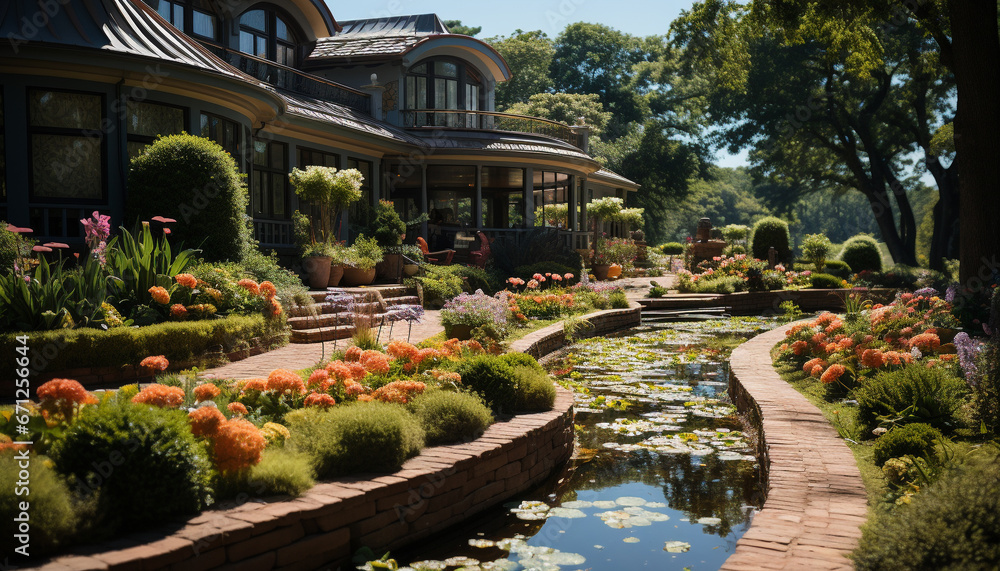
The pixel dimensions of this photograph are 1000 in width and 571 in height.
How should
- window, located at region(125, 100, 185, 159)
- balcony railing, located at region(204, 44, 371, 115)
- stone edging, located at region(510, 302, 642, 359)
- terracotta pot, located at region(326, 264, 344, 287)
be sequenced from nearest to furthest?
stone edging, located at region(510, 302, 642, 359) < window, located at region(125, 100, 185, 159) < terracotta pot, located at region(326, 264, 344, 287) < balcony railing, located at region(204, 44, 371, 115)

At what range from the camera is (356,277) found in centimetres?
1330

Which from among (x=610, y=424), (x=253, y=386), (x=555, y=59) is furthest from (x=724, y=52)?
(x=555, y=59)

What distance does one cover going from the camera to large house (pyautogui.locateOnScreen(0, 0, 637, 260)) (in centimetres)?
956

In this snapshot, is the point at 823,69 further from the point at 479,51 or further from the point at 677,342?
the point at 677,342

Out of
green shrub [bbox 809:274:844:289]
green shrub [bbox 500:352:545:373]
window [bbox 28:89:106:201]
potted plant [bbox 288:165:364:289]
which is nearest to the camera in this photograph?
green shrub [bbox 500:352:545:373]

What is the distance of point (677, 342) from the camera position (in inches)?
498

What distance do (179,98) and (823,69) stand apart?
27442 mm

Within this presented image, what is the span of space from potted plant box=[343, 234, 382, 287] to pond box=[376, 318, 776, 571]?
560 cm

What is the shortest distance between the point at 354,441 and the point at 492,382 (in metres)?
1.88

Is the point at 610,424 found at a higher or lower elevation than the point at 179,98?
lower

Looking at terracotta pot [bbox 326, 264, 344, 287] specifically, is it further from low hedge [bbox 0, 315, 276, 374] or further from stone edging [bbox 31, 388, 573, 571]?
stone edging [bbox 31, 388, 573, 571]

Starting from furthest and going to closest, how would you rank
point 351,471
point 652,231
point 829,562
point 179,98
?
point 652,231
point 179,98
point 351,471
point 829,562

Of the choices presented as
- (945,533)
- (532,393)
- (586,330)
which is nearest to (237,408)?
(532,393)

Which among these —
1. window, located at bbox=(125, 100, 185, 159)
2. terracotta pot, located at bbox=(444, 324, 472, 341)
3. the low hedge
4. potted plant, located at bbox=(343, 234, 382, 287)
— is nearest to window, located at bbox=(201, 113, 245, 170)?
window, located at bbox=(125, 100, 185, 159)
